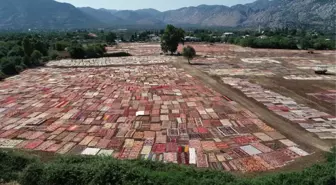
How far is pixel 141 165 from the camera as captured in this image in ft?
64.6

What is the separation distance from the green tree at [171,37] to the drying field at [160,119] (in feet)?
103

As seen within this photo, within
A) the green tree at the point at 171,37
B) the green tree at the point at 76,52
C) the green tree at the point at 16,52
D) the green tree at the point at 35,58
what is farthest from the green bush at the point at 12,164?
the green tree at the point at 171,37

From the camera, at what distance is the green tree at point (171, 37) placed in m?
83.1

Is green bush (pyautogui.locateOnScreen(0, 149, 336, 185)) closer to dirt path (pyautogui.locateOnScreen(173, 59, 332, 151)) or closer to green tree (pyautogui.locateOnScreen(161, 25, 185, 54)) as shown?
dirt path (pyautogui.locateOnScreen(173, 59, 332, 151))

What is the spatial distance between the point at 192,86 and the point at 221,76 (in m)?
10.3

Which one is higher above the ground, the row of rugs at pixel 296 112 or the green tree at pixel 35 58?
the green tree at pixel 35 58

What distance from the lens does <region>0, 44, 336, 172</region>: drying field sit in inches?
940

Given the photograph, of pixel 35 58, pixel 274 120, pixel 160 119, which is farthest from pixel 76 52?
pixel 274 120

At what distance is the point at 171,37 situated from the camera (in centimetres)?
8338

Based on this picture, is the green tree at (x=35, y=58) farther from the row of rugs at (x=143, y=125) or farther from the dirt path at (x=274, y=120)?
the dirt path at (x=274, y=120)

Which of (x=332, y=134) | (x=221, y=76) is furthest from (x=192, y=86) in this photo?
(x=332, y=134)

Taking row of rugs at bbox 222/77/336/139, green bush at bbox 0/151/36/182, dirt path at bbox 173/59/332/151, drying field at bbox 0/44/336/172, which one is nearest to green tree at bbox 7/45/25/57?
drying field at bbox 0/44/336/172

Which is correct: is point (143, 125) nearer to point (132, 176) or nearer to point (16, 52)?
point (132, 176)

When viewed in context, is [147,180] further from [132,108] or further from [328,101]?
[328,101]
